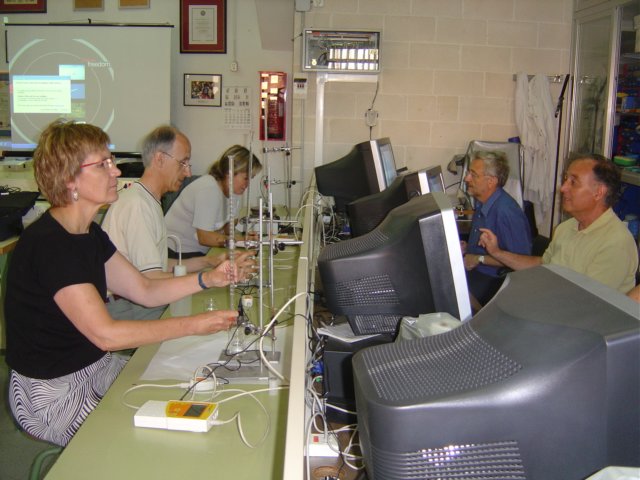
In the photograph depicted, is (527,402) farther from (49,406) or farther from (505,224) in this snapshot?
(505,224)

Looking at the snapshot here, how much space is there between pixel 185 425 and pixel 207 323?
33 cm

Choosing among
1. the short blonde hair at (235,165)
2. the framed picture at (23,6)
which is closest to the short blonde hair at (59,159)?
the short blonde hair at (235,165)

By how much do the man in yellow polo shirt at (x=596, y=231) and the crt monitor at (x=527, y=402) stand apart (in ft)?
5.31

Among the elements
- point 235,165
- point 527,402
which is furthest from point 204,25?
point 527,402

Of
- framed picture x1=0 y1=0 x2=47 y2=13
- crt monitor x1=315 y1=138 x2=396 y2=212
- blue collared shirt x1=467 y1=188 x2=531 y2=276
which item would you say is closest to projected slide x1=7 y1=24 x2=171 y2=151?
framed picture x1=0 y1=0 x2=47 y2=13

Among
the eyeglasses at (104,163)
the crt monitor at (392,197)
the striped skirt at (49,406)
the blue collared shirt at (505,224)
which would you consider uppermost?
the eyeglasses at (104,163)

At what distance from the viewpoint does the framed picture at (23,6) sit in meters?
5.43

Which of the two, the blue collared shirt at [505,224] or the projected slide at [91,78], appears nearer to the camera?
the blue collared shirt at [505,224]

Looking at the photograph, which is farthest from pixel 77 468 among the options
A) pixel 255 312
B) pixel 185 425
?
pixel 255 312

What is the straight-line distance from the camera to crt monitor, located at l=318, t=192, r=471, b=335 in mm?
1318

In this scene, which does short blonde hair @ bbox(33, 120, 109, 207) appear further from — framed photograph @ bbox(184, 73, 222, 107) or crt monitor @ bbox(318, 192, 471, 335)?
framed photograph @ bbox(184, 73, 222, 107)

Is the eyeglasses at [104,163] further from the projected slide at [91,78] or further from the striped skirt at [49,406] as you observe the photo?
the projected slide at [91,78]

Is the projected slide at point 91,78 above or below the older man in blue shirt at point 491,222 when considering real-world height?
above

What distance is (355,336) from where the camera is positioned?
162 cm
